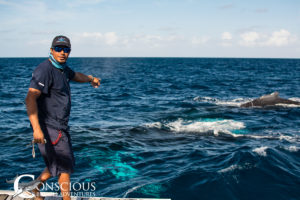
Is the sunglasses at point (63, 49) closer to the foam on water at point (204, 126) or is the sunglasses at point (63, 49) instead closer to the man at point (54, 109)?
the man at point (54, 109)

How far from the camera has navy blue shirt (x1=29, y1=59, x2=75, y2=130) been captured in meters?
3.85

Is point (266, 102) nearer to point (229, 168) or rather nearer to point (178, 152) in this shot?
point (178, 152)

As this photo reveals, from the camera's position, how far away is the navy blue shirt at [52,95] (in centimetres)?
385

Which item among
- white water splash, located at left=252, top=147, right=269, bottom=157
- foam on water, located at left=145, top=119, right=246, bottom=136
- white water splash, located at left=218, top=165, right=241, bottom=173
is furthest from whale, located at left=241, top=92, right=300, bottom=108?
white water splash, located at left=218, top=165, right=241, bottom=173

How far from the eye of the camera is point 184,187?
24.8 ft

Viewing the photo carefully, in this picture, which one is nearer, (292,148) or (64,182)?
(64,182)

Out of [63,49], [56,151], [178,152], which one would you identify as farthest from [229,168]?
[63,49]

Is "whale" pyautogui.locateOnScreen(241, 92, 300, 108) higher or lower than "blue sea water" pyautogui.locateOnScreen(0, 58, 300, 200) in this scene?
higher

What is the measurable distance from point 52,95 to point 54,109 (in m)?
0.22

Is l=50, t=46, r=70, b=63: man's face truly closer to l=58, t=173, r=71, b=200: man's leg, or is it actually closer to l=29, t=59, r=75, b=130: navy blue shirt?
l=29, t=59, r=75, b=130: navy blue shirt

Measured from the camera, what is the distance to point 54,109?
409 centimetres

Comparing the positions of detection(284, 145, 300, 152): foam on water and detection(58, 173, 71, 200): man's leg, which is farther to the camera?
detection(284, 145, 300, 152): foam on water
